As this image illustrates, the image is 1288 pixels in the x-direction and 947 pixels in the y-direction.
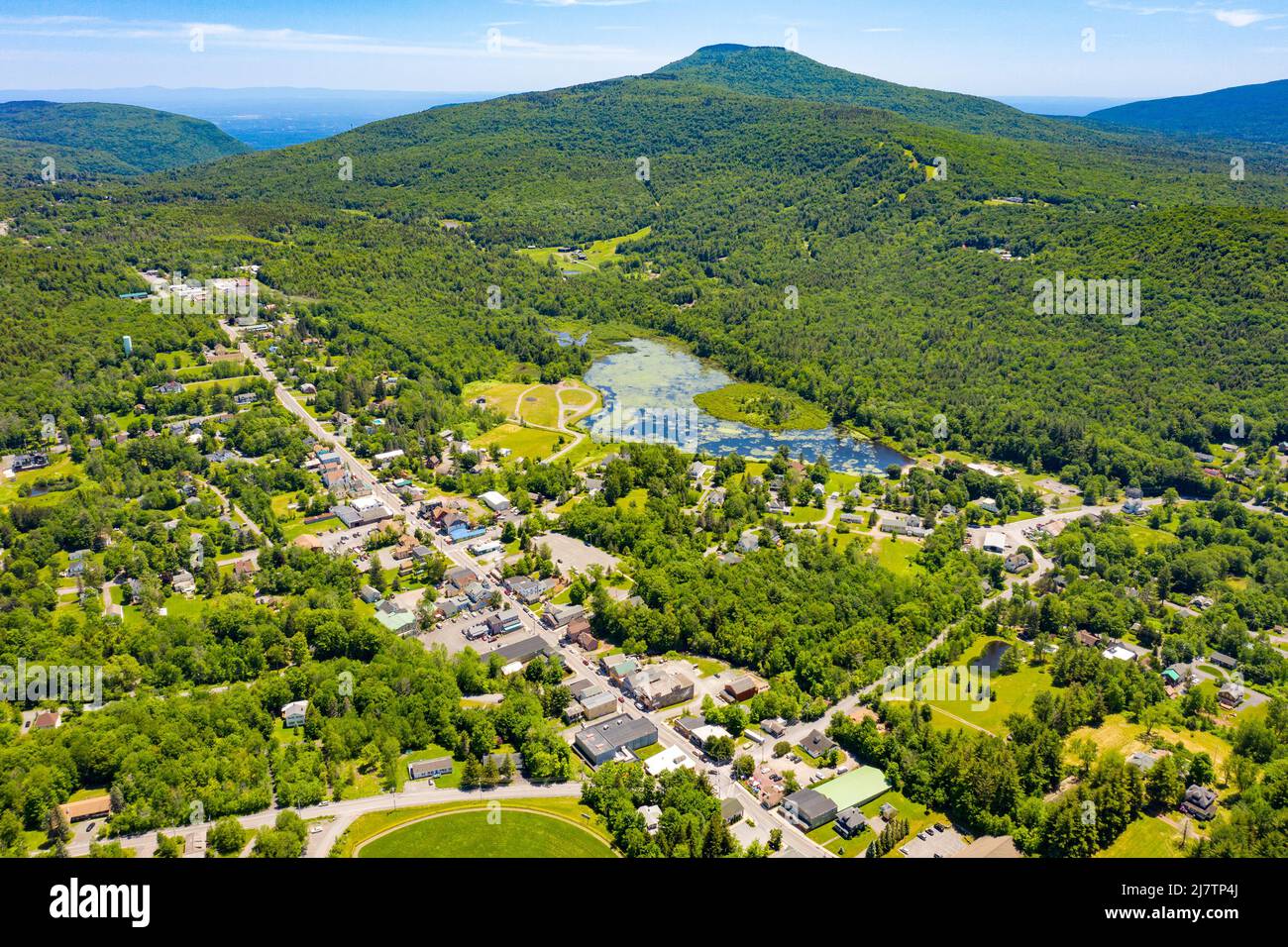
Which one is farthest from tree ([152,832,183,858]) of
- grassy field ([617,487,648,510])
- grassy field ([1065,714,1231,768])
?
grassy field ([1065,714,1231,768])

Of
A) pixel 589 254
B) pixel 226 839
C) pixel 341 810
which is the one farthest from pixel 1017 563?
pixel 589 254

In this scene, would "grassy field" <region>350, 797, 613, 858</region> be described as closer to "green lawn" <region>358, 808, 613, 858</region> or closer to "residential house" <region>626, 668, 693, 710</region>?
"green lawn" <region>358, 808, 613, 858</region>

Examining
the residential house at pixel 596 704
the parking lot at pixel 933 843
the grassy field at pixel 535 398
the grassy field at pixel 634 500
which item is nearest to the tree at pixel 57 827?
the residential house at pixel 596 704

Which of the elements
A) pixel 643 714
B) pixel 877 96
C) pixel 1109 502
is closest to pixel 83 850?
pixel 643 714

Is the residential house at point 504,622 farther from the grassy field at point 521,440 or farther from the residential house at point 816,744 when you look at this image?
the grassy field at point 521,440

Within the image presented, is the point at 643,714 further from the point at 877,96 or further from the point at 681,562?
the point at 877,96

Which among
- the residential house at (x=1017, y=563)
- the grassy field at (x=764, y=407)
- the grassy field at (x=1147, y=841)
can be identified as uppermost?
the grassy field at (x=764, y=407)
